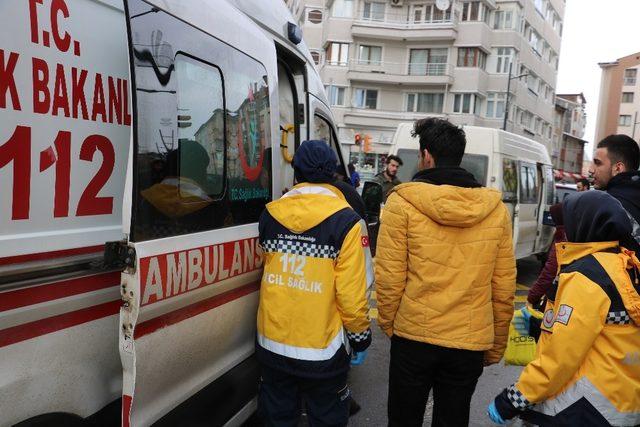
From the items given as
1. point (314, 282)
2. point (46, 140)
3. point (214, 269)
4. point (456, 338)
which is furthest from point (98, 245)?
point (456, 338)

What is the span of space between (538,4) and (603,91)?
28252 mm

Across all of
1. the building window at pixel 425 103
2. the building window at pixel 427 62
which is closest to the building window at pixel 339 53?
the building window at pixel 427 62

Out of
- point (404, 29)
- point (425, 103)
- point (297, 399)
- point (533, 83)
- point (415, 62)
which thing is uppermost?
point (404, 29)

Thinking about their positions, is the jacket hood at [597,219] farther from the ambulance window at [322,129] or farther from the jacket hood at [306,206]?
the ambulance window at [322,129]

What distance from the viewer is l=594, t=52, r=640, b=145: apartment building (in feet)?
202

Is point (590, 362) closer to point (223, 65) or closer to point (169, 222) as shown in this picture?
point (169, 222)

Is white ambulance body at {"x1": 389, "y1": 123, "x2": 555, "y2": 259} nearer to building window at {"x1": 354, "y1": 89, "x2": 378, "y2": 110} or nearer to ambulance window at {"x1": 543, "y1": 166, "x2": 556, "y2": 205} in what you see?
ambulance window at {"x1": 543, "y1": 166, "x2": 556, "y2": 205}

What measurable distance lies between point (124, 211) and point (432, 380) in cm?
168

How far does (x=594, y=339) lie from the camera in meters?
1.83

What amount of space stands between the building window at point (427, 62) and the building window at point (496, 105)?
14.1 ft

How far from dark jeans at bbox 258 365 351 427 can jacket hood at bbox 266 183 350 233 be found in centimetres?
74

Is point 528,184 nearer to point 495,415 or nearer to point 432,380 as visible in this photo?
point 432,380

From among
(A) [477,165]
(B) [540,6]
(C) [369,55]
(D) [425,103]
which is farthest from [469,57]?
(A) [477,165]

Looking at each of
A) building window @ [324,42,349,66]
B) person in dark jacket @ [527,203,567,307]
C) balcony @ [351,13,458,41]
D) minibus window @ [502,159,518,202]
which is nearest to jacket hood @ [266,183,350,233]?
person in dark jacket @ [527,203,567,307]
